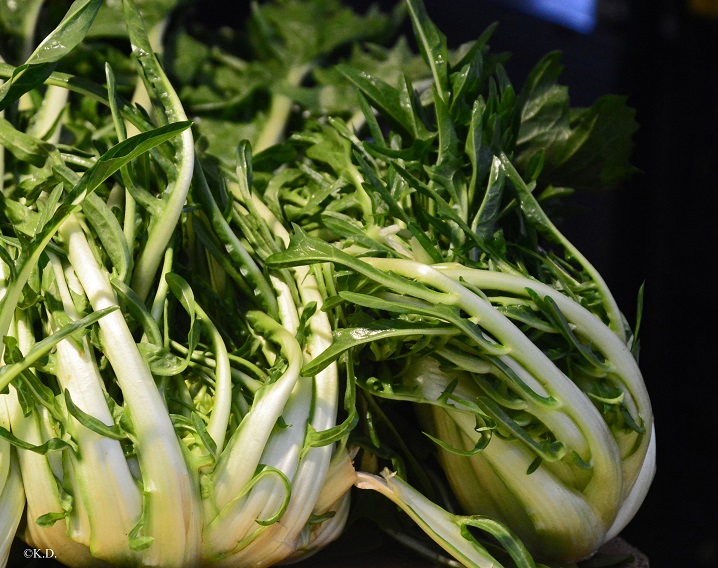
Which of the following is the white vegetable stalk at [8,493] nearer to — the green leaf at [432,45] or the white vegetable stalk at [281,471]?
the white vegetable stalk at [281,471]

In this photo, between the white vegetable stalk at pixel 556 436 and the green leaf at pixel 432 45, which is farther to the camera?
the green leaf at pixel 432 45

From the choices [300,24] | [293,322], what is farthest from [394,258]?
[300,24]

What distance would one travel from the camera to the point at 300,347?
59 cm

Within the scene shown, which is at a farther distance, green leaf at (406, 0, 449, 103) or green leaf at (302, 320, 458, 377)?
green leaf at (406, 0, 449, 103)

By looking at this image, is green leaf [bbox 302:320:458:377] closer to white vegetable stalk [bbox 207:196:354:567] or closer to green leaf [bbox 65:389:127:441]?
white vegetable stalk [bbox 207:196:354:567]

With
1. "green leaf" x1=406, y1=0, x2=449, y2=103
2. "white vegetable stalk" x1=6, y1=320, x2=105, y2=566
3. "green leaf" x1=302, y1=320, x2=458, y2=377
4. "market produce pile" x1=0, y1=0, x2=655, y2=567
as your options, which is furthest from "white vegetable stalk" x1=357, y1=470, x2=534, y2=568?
"green leaf" x1=406, y1=0, x2=449, y2=103

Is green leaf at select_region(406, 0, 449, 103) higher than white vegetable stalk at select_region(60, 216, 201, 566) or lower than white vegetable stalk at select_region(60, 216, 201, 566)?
higher

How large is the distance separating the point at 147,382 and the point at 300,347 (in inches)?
4.8

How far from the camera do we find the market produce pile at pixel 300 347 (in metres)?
0.53

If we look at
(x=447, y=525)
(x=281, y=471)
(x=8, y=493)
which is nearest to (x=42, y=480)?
(x=8, y=493)

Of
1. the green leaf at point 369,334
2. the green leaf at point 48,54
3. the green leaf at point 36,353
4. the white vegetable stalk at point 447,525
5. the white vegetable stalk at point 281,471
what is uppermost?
the green leaf at point 48,54

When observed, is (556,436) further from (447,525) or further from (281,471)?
(281,471)

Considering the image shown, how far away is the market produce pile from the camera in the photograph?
53 cm

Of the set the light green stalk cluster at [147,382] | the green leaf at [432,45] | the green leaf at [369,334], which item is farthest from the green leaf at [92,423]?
the green leaf at [432,45]
